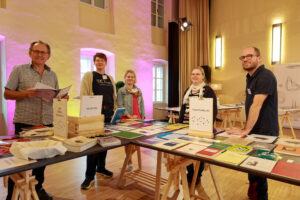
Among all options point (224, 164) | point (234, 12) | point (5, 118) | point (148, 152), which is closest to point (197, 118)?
point (224, 164)

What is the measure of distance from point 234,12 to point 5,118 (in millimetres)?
7774

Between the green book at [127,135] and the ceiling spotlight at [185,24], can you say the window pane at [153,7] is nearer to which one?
the ceiling spotlight at [185,24]

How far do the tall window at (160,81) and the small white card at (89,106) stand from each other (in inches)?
251

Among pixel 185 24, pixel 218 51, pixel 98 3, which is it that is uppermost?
pixel 98 3

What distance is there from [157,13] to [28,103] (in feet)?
22.3

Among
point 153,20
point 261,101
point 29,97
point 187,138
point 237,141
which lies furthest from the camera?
point 153,20

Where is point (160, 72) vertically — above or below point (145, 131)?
above

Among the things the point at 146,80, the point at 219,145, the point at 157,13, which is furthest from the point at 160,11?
the point at 219,145

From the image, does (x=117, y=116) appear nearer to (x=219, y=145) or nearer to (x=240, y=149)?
(x=219, y=145)

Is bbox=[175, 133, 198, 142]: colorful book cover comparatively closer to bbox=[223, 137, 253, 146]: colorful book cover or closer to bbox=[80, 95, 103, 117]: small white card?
bbox=[223, 137, 253, 146]: colorful book cover

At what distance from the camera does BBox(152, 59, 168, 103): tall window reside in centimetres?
814

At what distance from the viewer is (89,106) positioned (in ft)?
5.70

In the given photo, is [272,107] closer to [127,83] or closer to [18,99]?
[127,83]

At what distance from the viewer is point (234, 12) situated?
7750mm
